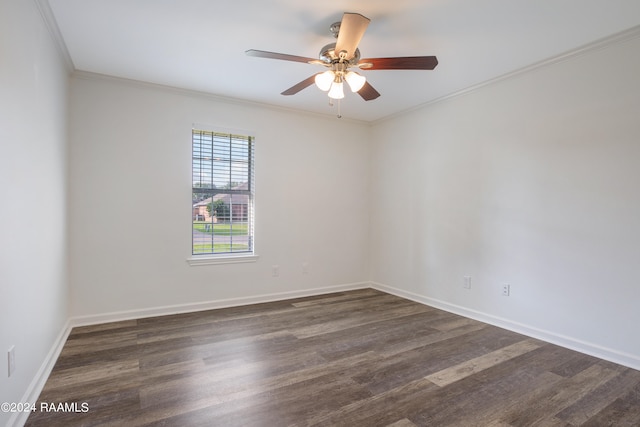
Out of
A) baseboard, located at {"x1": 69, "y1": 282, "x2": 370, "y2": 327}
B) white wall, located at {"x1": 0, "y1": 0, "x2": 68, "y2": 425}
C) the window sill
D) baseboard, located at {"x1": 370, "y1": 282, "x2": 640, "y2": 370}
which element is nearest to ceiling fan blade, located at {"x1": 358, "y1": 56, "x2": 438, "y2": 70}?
white wall, located at {"x1": 0, "y1": 0, "x2": 68, "y2": 425}

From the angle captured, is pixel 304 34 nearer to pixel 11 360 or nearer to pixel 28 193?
pixel 28 193

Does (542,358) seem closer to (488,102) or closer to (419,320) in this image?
(419,320)

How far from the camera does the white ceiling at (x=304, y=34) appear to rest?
2174 mm

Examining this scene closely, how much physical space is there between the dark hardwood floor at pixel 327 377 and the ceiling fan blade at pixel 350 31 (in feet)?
7.36

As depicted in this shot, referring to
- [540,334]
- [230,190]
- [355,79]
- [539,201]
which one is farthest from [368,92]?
[540,334]

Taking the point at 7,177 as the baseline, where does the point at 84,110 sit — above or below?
above

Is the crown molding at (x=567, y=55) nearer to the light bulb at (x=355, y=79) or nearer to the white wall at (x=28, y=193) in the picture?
the light bulb at (x=355, y=79)

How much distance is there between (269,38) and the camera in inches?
102

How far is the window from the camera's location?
3869 millimetres

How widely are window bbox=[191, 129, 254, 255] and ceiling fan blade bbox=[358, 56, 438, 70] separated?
7.39 feet

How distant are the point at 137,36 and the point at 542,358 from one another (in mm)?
4063

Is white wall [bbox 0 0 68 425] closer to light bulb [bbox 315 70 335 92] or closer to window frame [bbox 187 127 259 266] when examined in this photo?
window frame [bbox 187 127 259 266]

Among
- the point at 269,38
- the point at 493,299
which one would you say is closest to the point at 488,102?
the point at 493,299

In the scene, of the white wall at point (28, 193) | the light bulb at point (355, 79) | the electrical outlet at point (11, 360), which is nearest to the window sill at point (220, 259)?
the white wall at point (28, 193)
